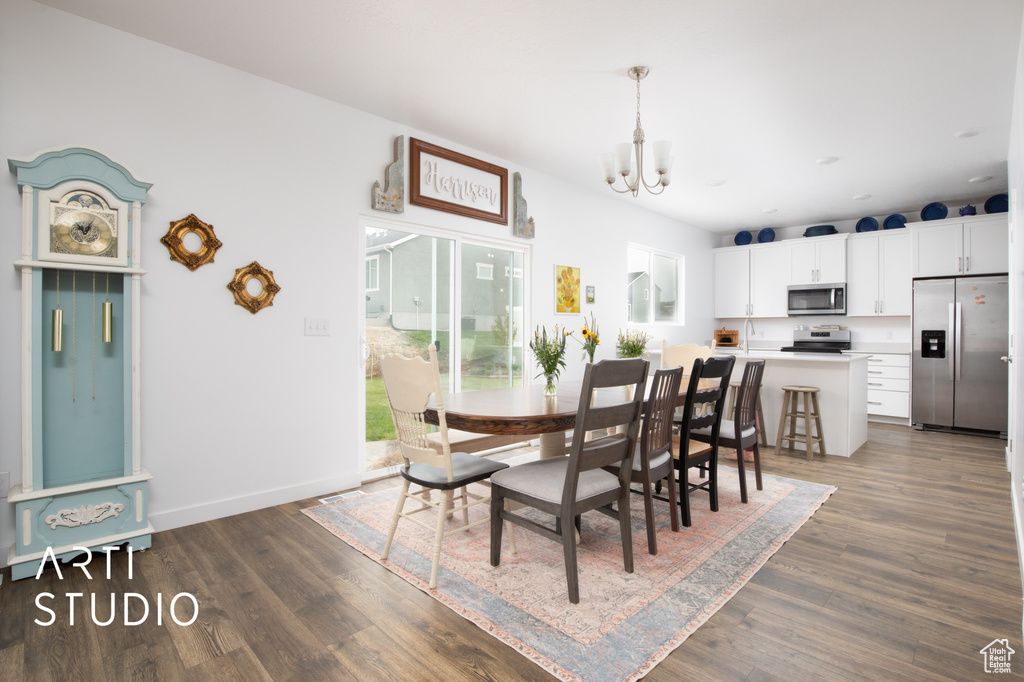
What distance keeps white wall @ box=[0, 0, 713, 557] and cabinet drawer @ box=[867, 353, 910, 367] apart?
226 inches

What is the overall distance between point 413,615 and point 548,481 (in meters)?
0.73

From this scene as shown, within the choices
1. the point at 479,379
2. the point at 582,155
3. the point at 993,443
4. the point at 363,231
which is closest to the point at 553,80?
the point at 582,155

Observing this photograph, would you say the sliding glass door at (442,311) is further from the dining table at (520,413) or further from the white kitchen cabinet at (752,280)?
the white kitchen cabinet at (752,280)

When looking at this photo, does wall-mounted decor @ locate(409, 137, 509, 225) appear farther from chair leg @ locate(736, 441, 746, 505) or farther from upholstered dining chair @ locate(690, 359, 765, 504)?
chair leg @ locate(736, 441, 746, 505)

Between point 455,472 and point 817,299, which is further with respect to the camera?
point 817,299

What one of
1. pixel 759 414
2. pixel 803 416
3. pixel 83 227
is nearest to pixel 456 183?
pixel 83 227

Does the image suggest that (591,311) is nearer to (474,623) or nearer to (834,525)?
(834,525)

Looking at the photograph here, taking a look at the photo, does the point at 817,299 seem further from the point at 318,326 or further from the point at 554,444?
the point at 318,326

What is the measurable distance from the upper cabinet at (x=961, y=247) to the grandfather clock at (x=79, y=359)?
7.41 metres

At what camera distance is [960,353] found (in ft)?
17.8

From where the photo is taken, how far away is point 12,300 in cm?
236

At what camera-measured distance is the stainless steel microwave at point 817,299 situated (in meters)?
6.59

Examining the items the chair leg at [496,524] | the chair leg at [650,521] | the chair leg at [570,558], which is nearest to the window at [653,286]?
the chair leg at [650,521]

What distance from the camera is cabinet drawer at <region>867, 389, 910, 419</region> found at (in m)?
5.94
